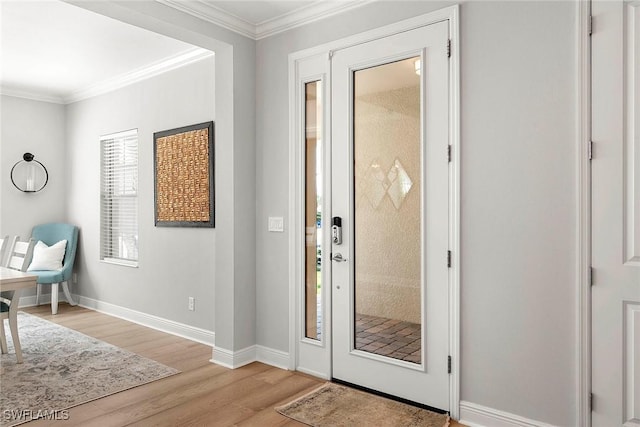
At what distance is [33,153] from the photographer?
5727 millimetres

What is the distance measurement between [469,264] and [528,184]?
55cm

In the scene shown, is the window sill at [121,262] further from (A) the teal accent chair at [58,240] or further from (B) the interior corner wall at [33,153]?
(B) the interior corner wall at [33,153]

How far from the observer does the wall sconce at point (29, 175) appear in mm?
5586

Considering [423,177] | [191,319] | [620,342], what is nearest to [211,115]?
[191,319]

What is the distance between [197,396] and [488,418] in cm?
182

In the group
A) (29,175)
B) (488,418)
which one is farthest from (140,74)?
(488,418)

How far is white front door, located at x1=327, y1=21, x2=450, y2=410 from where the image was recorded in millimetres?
2662

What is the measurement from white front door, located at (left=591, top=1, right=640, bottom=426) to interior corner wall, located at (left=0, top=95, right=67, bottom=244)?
6180 millimetres

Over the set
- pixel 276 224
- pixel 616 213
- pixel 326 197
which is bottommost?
pixel 276 224

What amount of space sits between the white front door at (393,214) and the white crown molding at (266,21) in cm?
31

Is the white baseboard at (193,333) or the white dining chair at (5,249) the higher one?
the white dining chair at (5,249)

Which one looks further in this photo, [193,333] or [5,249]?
[193,333]

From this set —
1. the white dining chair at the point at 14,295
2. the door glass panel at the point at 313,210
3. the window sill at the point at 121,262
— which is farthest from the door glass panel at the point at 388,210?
the window sill at the point at 121,262

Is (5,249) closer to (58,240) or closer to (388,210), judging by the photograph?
(58,240)
